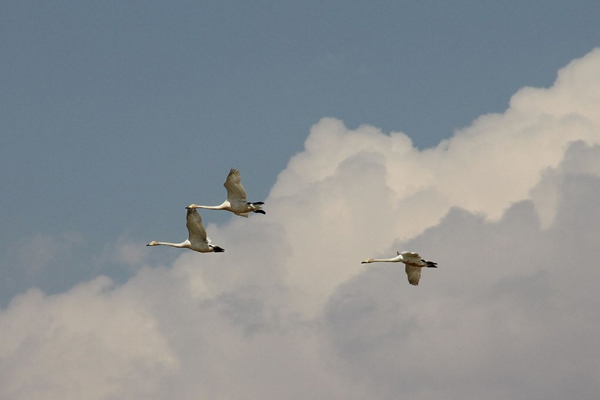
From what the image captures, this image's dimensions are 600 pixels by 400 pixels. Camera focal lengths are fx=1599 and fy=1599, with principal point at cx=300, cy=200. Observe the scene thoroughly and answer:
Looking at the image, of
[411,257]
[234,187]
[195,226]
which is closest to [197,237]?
[195,226]

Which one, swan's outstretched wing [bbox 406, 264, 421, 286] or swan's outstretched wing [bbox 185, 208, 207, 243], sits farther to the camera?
swan's outstretched wing [bbox 406, 264, 421, 286]

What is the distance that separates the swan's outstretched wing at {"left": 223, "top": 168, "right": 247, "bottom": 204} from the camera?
145 m

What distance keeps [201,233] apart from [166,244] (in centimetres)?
864

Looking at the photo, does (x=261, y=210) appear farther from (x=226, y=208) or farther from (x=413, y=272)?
(x=413, y=272)

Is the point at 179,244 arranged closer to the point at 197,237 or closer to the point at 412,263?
the point at 197,237

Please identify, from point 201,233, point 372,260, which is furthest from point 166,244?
point 372,260

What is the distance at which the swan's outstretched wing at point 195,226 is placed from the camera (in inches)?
5758

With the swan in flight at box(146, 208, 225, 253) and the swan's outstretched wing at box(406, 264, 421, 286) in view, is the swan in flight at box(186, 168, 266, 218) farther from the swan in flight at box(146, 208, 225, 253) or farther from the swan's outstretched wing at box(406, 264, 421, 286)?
the swan's outstretched wing at box(406, 264, 421, 286)

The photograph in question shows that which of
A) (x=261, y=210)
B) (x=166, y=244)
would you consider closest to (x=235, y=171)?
(x=261, y=210)

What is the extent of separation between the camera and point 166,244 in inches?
6107

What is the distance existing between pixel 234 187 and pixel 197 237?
241 inches

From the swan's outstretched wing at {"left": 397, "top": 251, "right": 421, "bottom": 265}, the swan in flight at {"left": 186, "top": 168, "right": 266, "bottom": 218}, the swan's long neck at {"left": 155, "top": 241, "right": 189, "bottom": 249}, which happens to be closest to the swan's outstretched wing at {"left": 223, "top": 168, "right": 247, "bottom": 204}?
the swan in flight at {"left": 186, "top": 168, "right": 266, "bottom": 218}

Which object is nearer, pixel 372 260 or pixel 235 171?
pixel 235 171

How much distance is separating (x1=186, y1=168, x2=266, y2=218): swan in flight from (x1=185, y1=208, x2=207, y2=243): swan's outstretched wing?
3257 mm
